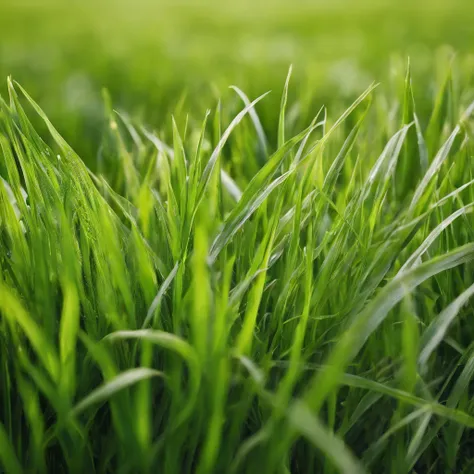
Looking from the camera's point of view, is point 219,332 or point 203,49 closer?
point 219,332

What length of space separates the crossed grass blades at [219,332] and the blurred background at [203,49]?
1.73ft

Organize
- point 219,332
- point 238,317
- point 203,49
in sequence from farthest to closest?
point 203,49
point 238,317
point 219,332

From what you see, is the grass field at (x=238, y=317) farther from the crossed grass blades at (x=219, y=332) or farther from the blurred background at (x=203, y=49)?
the blurred background at (x=203, y=49)

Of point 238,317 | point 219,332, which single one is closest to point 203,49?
point 238,317

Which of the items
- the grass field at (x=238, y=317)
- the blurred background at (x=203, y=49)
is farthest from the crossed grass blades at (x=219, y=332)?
the blurred background at (x=203, y=49)

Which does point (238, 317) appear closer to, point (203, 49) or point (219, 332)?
point (219, 332)

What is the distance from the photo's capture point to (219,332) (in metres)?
0.71

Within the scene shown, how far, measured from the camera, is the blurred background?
Result: 2.49m

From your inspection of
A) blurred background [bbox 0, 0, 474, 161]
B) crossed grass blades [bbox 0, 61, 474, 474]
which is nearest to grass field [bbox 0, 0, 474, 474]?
crossed grass blades [bbox 0, 61, 474, 474]

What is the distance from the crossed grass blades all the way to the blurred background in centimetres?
53

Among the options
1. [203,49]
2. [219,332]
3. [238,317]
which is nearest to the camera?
[219,332]

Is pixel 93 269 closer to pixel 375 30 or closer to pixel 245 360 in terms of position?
pixel 245 360

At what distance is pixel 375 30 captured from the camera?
14.3 feet

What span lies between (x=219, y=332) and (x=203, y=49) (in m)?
3.14
